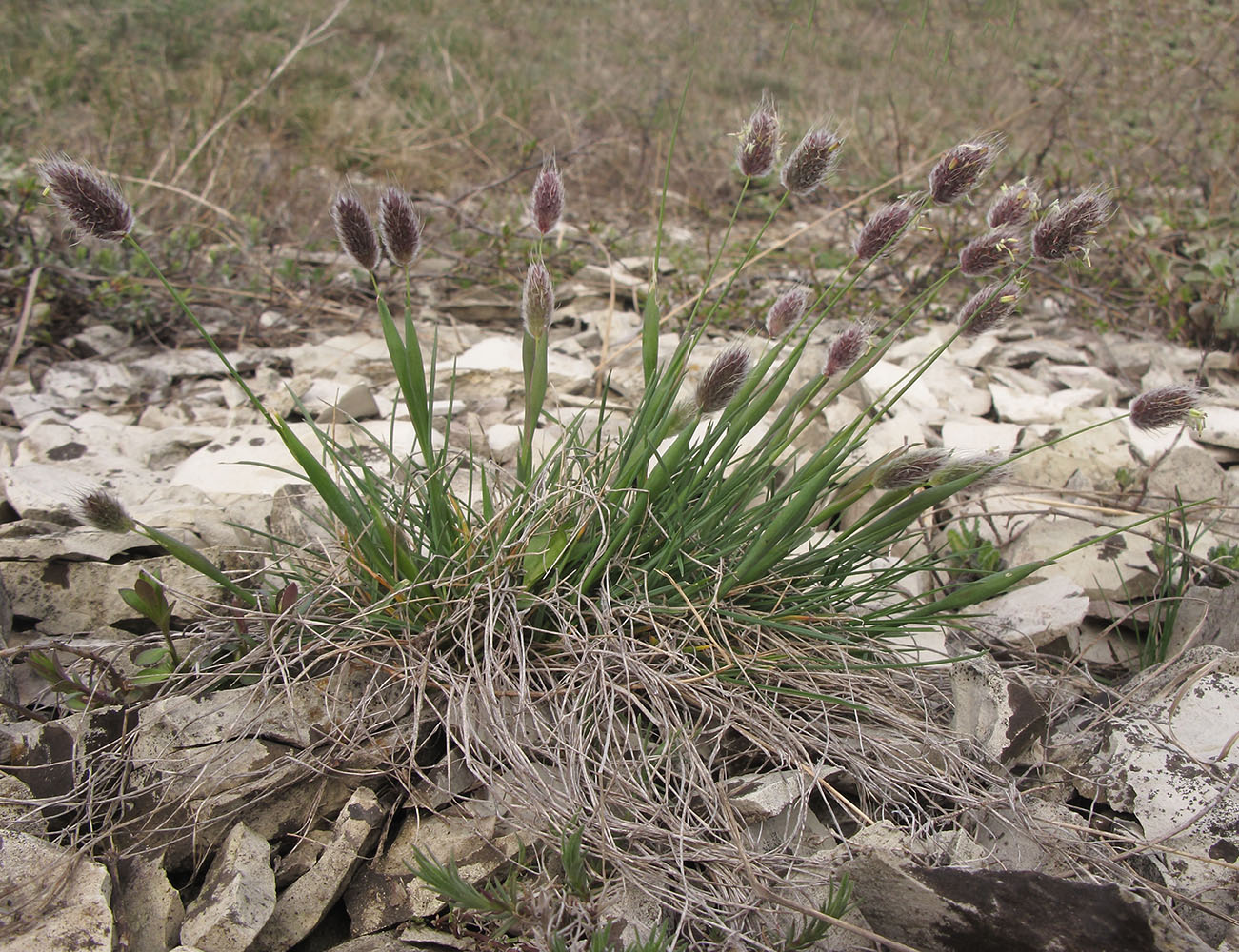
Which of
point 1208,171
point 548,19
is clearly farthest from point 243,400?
point 548,19

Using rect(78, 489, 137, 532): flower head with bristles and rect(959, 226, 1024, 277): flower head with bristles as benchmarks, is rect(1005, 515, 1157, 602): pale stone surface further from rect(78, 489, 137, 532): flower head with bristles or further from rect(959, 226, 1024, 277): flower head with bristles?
rect(78, 489, 137, 532): flower head with bristles

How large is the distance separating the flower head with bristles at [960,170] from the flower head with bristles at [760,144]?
276 millimetres

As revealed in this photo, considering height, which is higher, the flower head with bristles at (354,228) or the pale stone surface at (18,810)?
the flower head with bristles at (354,228)

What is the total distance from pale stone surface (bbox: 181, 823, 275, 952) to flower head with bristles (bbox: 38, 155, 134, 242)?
947 millimetres

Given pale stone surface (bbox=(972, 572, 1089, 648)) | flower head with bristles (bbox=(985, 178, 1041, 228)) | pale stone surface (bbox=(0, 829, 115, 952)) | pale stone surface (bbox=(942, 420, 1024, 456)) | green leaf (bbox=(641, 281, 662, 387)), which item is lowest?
pale stone surface (bbox=(942, 420, 1024, 456))

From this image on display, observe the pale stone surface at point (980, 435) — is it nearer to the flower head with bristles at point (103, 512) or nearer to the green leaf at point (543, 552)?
the green leaf at point (543, 552)

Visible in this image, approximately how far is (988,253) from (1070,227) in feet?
0.57

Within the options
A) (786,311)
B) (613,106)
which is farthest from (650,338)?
(613,106)

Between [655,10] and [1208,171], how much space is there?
15.9 feet

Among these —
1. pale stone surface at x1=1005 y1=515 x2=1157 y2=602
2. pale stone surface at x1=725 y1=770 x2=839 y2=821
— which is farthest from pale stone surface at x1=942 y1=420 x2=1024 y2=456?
pale stone surface at x1=725 y1=770 x2=839 y2=821

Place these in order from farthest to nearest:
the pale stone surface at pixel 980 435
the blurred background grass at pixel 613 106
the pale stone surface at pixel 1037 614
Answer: the blurred background grass at pixel 613 106, the pale stone surface at pixel 980 435, the pale stone surface at pixel 1037 614

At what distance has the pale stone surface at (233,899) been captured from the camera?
1225mm

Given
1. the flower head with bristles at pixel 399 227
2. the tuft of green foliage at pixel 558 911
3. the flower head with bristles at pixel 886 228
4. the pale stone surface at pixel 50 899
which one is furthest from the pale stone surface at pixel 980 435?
the pale stone surface at pixel 50 899

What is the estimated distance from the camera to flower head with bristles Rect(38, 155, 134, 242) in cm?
131
